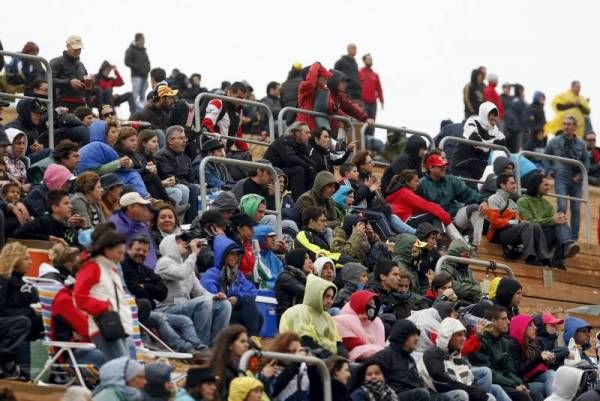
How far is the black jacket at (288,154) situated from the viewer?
97.9ft

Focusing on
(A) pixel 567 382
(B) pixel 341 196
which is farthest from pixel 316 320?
(B) pixel 341 196

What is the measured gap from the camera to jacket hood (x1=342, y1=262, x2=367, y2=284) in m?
25.5

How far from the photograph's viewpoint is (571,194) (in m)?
34.9

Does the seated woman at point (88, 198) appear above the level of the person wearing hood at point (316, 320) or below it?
above

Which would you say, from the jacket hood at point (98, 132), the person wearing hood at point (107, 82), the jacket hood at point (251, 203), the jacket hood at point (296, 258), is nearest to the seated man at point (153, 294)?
the jacket hood at point (296, 258)

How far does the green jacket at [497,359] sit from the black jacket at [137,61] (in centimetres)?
→ 1647

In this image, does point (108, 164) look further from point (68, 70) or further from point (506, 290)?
point (68, 70)

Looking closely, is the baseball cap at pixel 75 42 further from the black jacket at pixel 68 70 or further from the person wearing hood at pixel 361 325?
the person wearing hood at pixel 361 325

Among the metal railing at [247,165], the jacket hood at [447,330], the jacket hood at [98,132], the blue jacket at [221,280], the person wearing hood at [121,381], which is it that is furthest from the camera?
the jacket hood at [98,132]

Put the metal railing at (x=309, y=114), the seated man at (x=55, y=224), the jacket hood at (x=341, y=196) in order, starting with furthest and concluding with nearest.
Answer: the metal railing at (x=309, y=114) < the jacket hood at (x=341, y=196) < the seated man at (x=55, y=224)

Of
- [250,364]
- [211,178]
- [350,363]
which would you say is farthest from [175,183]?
[250,364]

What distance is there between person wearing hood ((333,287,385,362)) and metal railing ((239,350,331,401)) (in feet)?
8.26

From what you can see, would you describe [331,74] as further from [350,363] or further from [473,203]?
[350,363]

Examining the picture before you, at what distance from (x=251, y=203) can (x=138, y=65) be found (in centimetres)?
1498
